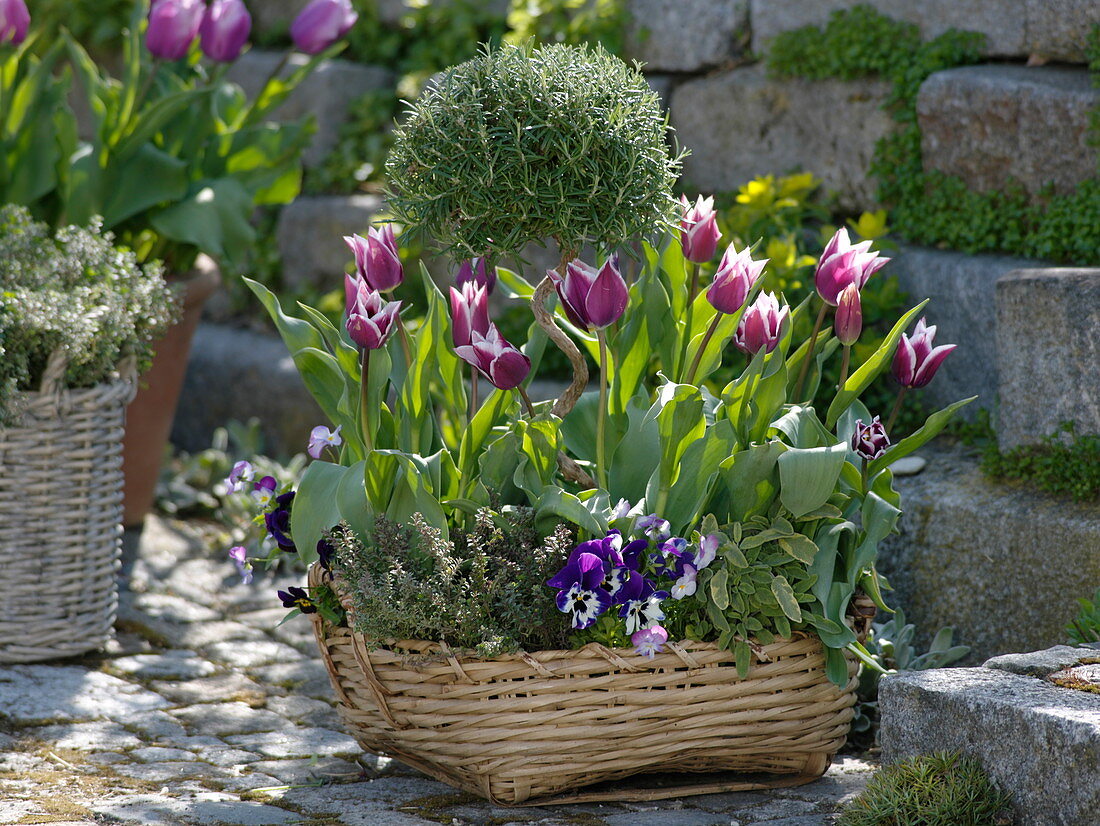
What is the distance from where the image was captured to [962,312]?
3.27 m

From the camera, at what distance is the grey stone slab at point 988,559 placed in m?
2.69

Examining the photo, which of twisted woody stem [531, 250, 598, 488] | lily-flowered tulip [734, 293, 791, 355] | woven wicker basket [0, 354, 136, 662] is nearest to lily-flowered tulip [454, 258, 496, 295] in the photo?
twisted woody stem [531, 250, 598, 488]

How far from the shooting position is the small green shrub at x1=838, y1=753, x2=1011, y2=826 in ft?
6.49

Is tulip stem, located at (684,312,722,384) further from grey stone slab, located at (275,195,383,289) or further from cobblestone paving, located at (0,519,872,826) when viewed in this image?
grey stone slab, located at (275,195,383,289)

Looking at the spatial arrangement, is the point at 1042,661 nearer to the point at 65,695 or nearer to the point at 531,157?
the point at 531,157

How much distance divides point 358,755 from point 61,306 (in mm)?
1226

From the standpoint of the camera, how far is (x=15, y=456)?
2.88m

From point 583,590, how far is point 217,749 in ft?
3.30

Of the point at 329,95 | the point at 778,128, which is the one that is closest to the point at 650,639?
the point at 778,128

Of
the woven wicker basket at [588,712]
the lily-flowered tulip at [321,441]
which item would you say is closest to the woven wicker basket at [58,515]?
the lily-flowered tulip at [321,441]

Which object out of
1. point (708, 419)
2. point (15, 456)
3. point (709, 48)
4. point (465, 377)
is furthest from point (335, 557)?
point (709, 48)

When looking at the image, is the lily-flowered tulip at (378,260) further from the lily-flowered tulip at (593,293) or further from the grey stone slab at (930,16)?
the grey stone slab at (930,16)

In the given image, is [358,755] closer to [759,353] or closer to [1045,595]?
[759,353]

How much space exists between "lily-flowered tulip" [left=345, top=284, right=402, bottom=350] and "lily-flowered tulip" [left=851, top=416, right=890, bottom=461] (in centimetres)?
86
